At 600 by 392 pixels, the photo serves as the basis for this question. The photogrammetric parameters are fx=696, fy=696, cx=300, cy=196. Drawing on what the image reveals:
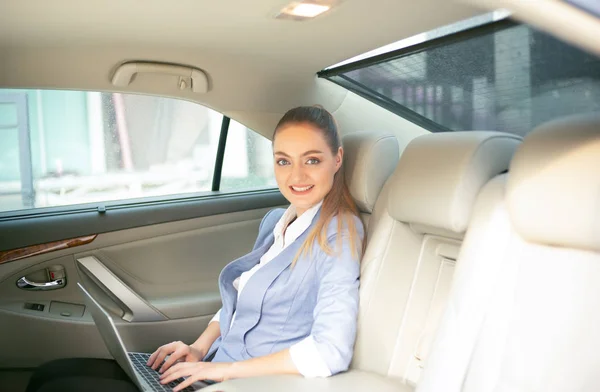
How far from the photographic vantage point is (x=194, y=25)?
231 cm

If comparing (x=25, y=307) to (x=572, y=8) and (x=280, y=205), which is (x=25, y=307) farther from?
(x=572, y=8)

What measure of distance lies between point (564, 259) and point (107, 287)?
2.13 meters

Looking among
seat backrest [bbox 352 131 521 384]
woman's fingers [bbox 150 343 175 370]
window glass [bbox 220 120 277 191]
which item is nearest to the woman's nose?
seat backrest [bbox 352 131 521 384]

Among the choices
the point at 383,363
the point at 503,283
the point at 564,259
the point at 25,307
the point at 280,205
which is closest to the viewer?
the point at 564,259

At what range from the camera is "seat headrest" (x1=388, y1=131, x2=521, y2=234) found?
1.82 metres

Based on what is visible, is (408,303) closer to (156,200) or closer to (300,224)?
(300,224)

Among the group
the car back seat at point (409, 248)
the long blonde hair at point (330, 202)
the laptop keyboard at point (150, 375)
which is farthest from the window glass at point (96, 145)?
the car back seat at point (409, 248)

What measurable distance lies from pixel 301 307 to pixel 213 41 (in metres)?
1.02

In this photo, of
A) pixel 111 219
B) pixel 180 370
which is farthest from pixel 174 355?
pixel 111 219

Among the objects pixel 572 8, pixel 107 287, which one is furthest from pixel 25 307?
pixel 572 8

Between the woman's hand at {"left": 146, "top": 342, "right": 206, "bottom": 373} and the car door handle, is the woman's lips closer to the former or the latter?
the woman's hand at {"left": 146, "top": 342, "right": 206, "bottom": 373}

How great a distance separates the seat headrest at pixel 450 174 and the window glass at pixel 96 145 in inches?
57.7

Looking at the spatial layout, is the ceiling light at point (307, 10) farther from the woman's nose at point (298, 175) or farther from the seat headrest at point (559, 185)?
the seat headrest at point (559, 185)

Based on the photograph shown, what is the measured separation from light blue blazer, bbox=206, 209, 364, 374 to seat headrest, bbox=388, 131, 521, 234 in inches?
10.6
